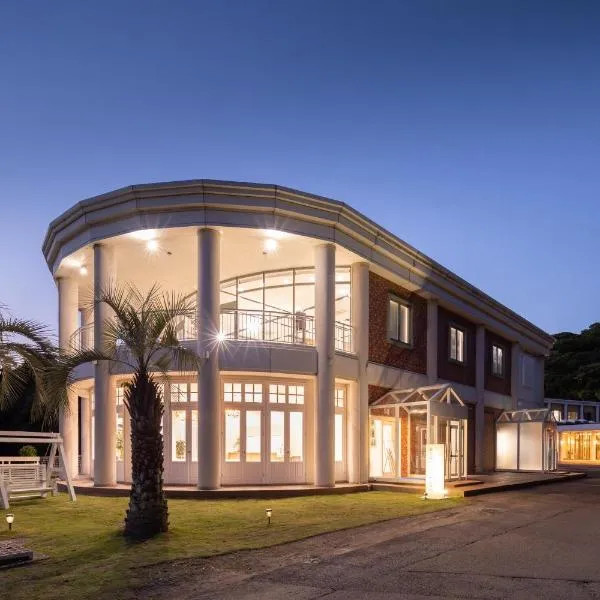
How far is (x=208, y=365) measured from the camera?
18.0m

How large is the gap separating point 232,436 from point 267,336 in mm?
4729

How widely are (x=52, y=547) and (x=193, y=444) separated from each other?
8.56 m

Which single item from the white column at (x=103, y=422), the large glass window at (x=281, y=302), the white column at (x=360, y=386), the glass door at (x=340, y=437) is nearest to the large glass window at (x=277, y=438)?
the glass door at (x=340, y=437)

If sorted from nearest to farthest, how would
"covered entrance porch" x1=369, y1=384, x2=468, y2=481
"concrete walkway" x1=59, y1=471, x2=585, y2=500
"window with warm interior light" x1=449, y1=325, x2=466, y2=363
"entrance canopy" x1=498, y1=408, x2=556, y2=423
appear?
"concrete walkway" x1=59, y1=471, x2=585, y2=500
"covered entrance porch" x1=369, y1=384, x2=468, y2=481
"window with warm interior light" x1=449, y1=325, x2=466, y2=363
"entrance canopy" x1=498, y1=408, x2=556, y2=423

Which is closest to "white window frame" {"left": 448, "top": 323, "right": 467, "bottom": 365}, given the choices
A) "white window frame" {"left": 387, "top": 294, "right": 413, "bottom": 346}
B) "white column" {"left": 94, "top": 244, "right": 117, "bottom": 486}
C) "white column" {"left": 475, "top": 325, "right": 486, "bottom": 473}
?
"white column" {"left": 475, "top": 325, "right": 486, "bottom": 473}

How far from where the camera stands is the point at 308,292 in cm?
2336

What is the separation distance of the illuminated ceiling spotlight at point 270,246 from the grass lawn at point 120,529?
6.67 metres

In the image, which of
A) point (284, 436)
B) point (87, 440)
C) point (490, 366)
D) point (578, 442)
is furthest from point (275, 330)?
point (578, 442)

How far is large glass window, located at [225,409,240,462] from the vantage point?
19125mm

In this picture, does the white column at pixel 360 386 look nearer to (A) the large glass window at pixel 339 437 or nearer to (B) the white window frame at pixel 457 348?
(A) the large glass window at pixel 339 437

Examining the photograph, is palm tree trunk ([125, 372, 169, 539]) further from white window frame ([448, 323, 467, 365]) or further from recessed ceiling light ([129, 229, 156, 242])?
white window frame ([448, 323, 467, 365])

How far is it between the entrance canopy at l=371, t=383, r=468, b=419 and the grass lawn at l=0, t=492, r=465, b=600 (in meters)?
3.26

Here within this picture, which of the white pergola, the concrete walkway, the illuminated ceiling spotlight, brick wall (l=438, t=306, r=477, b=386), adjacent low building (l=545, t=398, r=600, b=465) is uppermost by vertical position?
the illuminated ceiling spotlight

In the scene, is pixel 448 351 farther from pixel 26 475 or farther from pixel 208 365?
pixel 26 475
